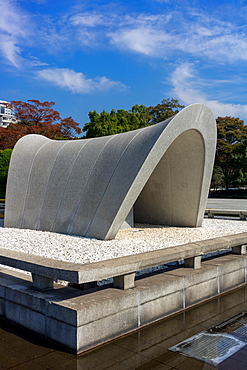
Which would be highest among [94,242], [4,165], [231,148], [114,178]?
[231,148]

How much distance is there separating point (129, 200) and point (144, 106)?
43.3 metres

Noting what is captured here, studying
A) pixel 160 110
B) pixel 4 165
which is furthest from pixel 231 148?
pixel 4 165

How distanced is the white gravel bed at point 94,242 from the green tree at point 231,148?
Answer: 115 feet

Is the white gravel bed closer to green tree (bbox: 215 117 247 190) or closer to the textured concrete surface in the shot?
the textured concrete surface

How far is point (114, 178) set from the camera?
9.72 metres

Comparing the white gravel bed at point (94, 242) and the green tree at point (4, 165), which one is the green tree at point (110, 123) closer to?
the green tree at point (4, 165)

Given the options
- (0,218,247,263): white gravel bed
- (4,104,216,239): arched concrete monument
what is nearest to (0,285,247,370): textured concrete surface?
(0,218,247,263): white gravel bed

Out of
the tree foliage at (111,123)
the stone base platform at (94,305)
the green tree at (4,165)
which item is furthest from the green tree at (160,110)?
the stone base platform at (94,305)

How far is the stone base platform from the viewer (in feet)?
14.5

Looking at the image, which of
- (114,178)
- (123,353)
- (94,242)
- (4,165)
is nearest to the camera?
(123,353)

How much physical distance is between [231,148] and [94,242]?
40.4 metres

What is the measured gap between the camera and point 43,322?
4.75 m

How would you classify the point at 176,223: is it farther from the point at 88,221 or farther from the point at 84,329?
the point at 84,329

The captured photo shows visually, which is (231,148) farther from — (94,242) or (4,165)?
(94,242)
